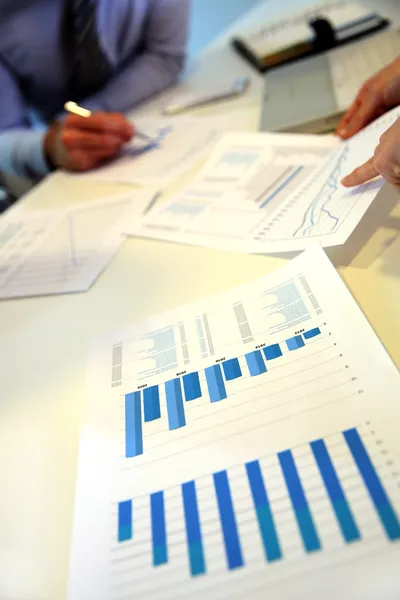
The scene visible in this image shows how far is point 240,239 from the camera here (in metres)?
0.57

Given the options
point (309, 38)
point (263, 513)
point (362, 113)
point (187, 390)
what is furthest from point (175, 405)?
point (309, 38)

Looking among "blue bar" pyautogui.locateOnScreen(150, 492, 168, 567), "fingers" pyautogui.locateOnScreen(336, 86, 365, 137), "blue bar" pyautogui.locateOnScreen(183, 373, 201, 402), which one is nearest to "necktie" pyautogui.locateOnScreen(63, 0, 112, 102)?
"fingers" pyautogui.locateOnScreen(336, 86, 365, 137)

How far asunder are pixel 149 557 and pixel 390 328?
0.25 metres

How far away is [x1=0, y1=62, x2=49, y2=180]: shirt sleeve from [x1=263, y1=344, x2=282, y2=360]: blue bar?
66 centimetres

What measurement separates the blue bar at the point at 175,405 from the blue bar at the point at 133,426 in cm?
3

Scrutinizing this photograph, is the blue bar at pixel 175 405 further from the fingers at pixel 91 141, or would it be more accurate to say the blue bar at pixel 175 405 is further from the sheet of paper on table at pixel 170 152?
the fingers at pixel 91 141

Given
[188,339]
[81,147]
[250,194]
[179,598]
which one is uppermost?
[81,147]

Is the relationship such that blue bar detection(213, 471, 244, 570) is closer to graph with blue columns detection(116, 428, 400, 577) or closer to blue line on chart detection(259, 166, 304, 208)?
graph with blue columns detection(116, 428, 400, 577)

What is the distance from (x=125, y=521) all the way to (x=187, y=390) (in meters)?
0.11

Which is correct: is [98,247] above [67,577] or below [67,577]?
above

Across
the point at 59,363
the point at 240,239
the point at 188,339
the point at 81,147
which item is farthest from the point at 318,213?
the point at 81,147

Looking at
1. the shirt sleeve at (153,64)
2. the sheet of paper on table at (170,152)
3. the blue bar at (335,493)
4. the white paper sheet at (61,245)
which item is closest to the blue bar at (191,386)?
the blue bar at (335,493)

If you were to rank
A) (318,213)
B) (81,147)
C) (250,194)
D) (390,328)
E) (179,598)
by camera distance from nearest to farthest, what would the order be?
(179,598), (390,328), (318,213), (250,194), (81,147)

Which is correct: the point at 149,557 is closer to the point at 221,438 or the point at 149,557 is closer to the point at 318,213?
the point at 221,438
